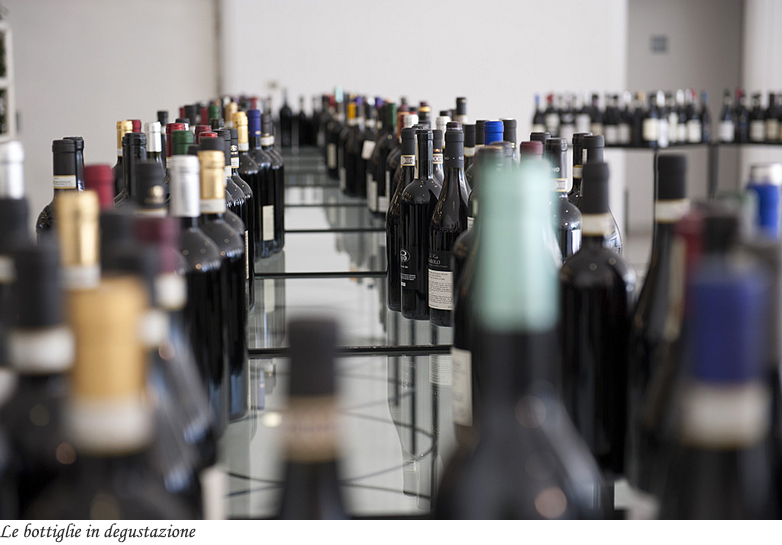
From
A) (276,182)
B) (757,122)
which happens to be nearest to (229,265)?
(276,182)

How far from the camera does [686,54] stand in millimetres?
7383

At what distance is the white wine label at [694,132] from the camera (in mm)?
5609

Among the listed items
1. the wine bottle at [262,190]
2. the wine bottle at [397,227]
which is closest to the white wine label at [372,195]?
the wine bottle at [262,190]

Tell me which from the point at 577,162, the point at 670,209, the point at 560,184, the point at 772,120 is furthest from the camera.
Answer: the point at 772,120

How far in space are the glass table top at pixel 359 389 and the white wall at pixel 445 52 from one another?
4543 mm

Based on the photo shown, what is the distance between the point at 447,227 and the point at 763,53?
603cm

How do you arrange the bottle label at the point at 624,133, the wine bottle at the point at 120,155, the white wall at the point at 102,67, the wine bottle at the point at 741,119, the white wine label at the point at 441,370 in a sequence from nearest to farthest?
the white wine label at the point at 441,370 → the wine bottle at the point at 120,155 → the bottle label at the point at 624,133 → the wine bottle at the point at 741,119 → the white wall at the point at 102,67

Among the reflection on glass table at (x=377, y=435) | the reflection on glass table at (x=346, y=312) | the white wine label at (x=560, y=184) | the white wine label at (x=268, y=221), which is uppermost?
the white wine label at (x=560, y=184)

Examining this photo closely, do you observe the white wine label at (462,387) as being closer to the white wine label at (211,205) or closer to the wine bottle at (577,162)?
the white wine label at (211,205)

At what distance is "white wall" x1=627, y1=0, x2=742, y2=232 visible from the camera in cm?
729

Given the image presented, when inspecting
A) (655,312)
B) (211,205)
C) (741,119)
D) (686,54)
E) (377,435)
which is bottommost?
(377,435)

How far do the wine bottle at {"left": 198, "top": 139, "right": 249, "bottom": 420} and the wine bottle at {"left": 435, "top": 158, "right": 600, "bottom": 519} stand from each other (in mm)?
494

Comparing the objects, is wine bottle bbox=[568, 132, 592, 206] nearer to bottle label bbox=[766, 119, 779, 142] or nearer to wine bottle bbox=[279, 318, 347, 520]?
wine bottle bbox=[279, 318, 347, 520]

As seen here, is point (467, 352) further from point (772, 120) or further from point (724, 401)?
point (772, 120)
